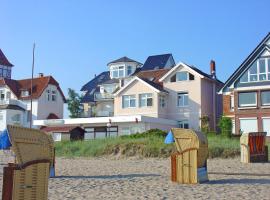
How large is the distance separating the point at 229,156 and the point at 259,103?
18.0 m

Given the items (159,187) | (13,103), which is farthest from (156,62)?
(159,187)

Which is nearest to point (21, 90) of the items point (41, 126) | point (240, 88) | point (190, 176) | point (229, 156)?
point (41, 126)

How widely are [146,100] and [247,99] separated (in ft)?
37.5

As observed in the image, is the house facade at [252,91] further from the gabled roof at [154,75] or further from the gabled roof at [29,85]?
the gabled roof at [29,85]

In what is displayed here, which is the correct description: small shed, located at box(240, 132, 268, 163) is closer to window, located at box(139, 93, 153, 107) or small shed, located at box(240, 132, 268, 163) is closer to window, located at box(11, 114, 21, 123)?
window, located at box(139, 93, 153, 107)

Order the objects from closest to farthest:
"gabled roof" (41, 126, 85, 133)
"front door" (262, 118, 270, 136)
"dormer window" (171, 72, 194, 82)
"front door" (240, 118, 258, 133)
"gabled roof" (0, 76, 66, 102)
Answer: "front door" (262, 118, 270, 136) < "front door" (240, 118, 258, 133) < "gabled roof" (41, 126, 85, 133) < "dormer window" (171, 72, 194, 82) < "gabled roof" (0, 76, 66, 102)

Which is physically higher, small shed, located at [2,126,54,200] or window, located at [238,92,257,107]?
window, located at [238,92,257,107]

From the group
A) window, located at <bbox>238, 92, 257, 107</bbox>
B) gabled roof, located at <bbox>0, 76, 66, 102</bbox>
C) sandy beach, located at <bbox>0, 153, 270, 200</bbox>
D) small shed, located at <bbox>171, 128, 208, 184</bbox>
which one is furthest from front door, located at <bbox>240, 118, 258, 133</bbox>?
small shed, located at <bbox>171, 128, 208, 184</bbox>

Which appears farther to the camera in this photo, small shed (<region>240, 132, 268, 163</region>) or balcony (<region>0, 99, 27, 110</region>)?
balcony (<region>0, 99, 27, 110</region>)

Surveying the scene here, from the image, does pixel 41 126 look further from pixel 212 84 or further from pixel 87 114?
pixel 212 84

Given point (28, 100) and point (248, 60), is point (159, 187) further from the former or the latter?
point (28, 100)

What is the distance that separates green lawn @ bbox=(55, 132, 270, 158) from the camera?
952 inches

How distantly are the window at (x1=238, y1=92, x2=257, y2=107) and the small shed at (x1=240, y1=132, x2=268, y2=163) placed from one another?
1915 cm

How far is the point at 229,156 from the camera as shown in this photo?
2375cm
